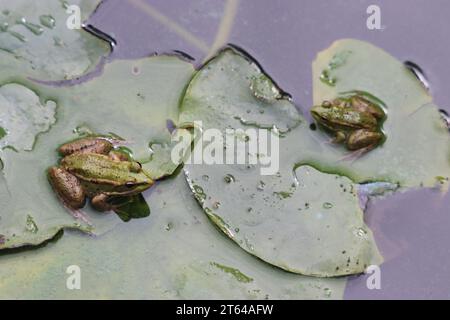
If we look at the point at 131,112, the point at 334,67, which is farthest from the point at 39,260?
the point at 334,67

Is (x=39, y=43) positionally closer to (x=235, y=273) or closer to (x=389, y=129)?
(x=235, y=273)

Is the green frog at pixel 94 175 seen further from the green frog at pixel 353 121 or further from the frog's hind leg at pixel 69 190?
the green frog at pixel 353 121

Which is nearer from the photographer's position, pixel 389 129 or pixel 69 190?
pixel 69 190

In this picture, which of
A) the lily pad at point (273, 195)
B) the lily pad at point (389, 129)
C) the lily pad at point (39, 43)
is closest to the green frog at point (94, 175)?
the lily pad at point (273, 195)

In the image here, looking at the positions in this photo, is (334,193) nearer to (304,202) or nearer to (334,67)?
(304,202)

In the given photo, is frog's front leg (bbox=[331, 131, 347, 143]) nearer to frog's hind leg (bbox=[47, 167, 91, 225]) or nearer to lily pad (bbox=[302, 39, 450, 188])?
lily pad (bbox=[302, 39, 450, 188])

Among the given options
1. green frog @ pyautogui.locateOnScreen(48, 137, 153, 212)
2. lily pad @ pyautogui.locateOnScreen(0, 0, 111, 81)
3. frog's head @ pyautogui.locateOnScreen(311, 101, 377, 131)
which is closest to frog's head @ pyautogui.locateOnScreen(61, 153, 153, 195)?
green frog @ pyautogui.locateOnScreen(48, 137, 153, 212)

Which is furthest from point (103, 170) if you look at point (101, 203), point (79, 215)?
point (79, 215)
